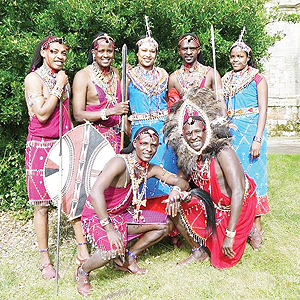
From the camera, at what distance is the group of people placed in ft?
11.4

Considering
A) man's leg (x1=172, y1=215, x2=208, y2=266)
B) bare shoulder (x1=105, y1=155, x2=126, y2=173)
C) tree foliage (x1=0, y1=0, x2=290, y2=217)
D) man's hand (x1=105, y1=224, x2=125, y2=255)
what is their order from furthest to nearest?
tree foliage (x1=0, y1=0, x2=290, y2=217)
man's leg (x1=172, y1=215, x2=208, y2=266)
bare shoulder (x1=105, y1=155, x2=126, y2=173)
man's hand (x1=105, y1=224, x2=125, y2=255)

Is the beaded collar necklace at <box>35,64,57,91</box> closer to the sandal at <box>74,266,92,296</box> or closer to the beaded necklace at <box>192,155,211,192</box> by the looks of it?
the beaded necklace at <box>192,155,211,192</box>

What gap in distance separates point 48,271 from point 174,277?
1.20 metres

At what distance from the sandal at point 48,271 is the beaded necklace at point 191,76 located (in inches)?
86.4

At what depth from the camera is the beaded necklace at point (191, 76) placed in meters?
4.15

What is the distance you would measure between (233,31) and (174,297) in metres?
3.53

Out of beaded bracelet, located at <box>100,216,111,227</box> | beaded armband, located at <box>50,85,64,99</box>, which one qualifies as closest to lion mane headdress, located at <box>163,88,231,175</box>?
beaded bracelet, located at <box>100,216,111,227</box>

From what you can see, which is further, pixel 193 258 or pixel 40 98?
pixel 193 258

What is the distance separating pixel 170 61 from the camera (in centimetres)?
502

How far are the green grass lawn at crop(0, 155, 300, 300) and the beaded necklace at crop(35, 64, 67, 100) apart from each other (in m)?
1.80

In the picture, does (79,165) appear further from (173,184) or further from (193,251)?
(193,251)

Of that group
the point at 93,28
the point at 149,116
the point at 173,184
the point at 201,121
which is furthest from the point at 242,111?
the point at 93,28

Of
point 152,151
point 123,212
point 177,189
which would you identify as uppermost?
point 152,151

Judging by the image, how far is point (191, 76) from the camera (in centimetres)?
418
